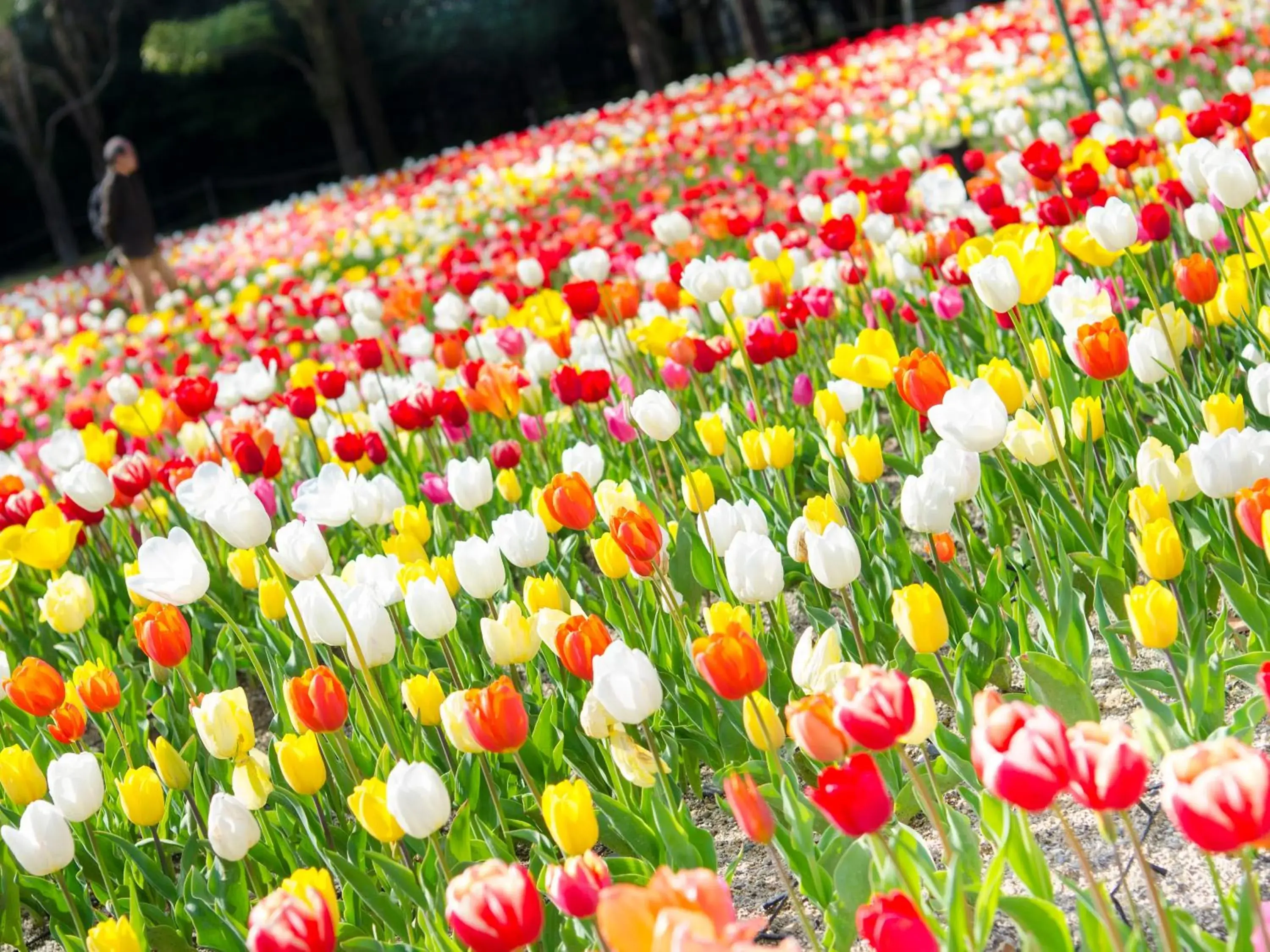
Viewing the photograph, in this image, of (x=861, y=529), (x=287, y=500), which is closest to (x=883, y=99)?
(x=287, y=500)

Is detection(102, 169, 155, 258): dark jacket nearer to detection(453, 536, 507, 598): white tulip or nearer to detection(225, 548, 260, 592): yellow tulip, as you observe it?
detection(225, 548, 260, 592): yellow tulip

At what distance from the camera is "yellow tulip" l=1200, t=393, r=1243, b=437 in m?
2.32

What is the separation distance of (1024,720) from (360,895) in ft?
3.70

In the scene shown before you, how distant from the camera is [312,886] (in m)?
1.56

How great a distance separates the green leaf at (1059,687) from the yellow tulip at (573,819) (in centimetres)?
80

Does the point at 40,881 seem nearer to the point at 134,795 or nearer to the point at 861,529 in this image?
the point at 134,795

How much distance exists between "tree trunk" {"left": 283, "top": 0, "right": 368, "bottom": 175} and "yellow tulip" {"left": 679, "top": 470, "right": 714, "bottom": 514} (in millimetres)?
22532

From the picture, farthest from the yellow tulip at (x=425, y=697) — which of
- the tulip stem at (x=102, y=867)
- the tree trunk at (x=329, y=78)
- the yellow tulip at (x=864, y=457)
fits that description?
the tree trunk at (x=329, y=78)

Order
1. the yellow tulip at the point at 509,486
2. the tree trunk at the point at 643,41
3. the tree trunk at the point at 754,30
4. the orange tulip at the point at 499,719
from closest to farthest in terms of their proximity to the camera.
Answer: the orange tulip at the point at 499,719 < the yellow tulip at the point at 509,486 < the tree trunk at the point at 754,30 < the tree trunk at the point at 643,41

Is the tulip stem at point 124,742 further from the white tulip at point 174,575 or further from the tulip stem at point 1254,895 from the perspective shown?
the tulip stem at point 1254,895

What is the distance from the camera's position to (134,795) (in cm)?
217

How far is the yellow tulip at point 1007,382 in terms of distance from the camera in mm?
2516

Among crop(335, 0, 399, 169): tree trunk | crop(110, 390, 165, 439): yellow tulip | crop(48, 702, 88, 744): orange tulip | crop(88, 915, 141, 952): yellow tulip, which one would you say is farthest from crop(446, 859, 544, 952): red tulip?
crop(335, 0, 399, 169): tree trunk

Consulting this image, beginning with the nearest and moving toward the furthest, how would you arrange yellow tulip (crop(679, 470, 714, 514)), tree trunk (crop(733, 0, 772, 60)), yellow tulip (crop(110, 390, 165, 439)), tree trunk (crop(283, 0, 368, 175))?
1. yellow tulip (crop(679, 470, 714, 514))
2. yellow tulip (crop(110, 390, 165, 439))
3. tree trunk (crop(733, 0, 772, 60))
4. tree trunk (crop(283, 0, 368, 175))
